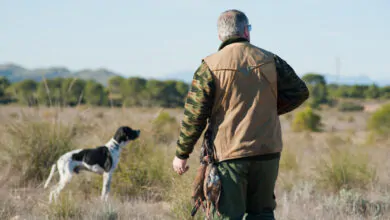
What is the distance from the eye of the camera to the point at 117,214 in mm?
5840

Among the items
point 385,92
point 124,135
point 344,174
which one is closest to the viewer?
point 124,135

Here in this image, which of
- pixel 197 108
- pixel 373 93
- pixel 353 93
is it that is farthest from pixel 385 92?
pixel 197 108

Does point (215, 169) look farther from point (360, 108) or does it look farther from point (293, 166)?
point (360, 108)

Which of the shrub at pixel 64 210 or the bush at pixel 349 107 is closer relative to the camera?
the shrub at pixel 64 210

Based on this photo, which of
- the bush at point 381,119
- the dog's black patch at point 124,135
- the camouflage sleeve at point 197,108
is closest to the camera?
the camouflage sleeve at point 197,108

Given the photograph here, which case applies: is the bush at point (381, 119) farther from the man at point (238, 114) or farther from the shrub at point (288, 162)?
the man at point (238, 114)

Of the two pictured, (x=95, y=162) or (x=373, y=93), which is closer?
(x=95, y=162)

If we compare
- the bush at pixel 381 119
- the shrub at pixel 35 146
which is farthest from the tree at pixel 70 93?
the bush at pixel 381 119

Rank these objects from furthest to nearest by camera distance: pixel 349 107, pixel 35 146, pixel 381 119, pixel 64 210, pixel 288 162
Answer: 1. pixel 349 107
2. pixel 381 119
3. pixel 288 162
4. pixel 35 146
5. pixel 64 210

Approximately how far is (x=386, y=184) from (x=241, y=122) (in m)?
4.87

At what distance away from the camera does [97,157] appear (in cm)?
718

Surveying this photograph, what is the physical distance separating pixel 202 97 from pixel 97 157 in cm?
403

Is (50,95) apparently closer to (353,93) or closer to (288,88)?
(288,88)

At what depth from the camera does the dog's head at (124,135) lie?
7355mm
